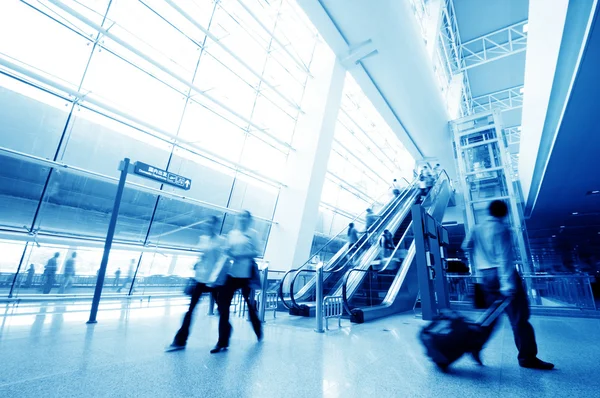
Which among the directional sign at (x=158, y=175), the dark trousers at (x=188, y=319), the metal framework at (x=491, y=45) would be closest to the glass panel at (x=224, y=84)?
the directional sign at (x=158, y=175)

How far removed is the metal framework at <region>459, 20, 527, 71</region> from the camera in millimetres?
18359

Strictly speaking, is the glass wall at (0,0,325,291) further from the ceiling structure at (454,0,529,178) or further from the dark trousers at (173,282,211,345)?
the ceiling structure at (454,0,529,178)

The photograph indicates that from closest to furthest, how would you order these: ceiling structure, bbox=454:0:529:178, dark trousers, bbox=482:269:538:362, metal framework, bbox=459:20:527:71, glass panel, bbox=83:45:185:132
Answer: dark trousers, bbox=482:269:538:362, glass panel, bbox=83:45:185:132, ceiling structure, bbox=454:0:529:178, metal framework, bbox=459:20:527:71

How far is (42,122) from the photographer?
673cm

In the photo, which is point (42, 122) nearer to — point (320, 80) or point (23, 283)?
point (23, 283)

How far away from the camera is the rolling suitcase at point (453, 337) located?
2.57m

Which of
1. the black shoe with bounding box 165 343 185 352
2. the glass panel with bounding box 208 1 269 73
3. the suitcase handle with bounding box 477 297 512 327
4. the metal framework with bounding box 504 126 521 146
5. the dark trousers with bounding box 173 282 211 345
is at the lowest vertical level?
the black shoe with bounding box 165 343 185 352

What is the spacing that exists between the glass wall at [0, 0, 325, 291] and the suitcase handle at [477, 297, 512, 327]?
7.75 m

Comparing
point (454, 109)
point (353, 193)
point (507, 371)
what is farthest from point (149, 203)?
point (454, 109)

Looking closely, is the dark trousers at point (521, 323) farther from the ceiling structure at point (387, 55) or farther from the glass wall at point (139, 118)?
the ceiling structure at point (387, 55)

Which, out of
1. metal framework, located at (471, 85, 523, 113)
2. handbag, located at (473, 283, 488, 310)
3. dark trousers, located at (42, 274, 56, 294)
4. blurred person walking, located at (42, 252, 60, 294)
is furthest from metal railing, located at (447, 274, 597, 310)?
metal framework, located at (471, 85, 523, 113)

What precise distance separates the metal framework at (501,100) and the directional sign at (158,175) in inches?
945

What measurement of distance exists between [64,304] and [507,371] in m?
7.84

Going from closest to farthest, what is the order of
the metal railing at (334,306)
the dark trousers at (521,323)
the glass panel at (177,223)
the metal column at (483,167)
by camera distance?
the dark trousers at (521,323)
the metal railing at (334,306)
the glass panel at (177,223)
the metal column at (483,167)
